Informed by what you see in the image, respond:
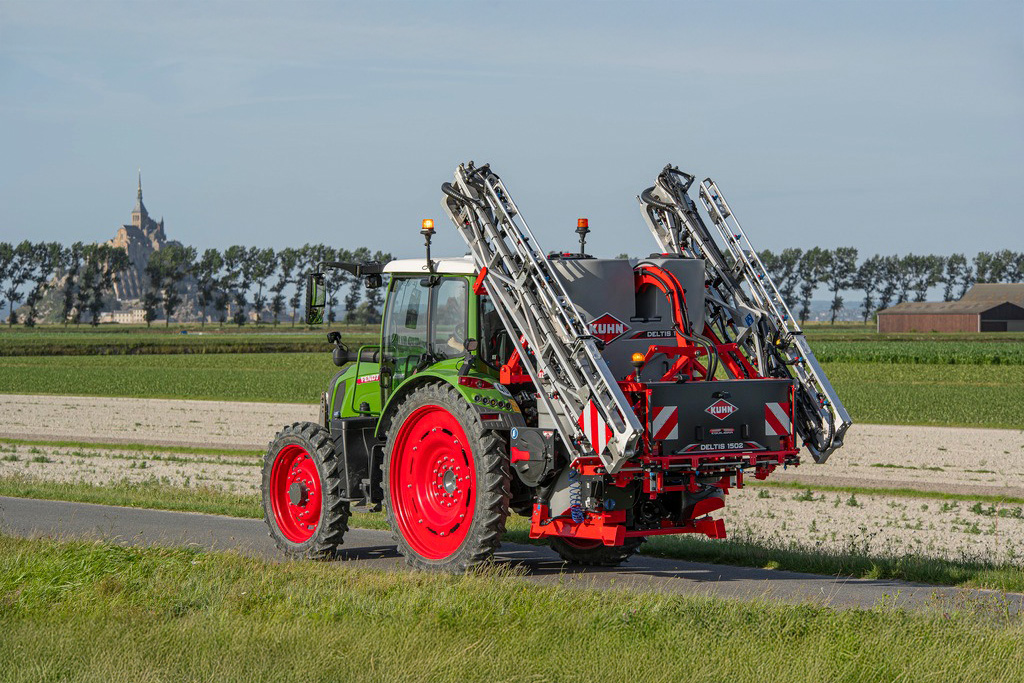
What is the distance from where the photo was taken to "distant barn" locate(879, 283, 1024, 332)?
145 meters

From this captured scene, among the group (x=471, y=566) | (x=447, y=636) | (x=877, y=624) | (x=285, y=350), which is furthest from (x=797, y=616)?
(x=285, y=350)

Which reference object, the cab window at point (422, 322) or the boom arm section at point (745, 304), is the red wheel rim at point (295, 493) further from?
the boom arm section at point (745, 304)

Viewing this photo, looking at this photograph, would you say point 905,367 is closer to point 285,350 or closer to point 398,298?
point 285,350

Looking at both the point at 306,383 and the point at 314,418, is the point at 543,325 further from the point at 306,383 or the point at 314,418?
the point at 306,383

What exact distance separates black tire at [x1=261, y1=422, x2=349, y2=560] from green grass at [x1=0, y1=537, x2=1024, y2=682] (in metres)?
1.89

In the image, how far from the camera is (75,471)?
851 inches

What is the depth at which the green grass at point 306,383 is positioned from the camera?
38.9 metres

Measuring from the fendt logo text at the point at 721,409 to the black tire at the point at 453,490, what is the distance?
1.68m

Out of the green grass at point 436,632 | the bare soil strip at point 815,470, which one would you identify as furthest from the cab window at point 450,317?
the bare soil strip at point 815,470

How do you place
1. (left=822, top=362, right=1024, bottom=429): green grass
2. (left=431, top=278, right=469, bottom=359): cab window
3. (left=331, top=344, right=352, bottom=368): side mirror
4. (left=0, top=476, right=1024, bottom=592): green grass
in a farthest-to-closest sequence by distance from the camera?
1. (left=822, top=362, right=1024, bottom=429): green grass
2. (left=331, top=344, right=352, bottom=368): side mirror
3. (left=431, top=278, right=469, bottom=359): cab window
4. (left=0, top=476, right=1024, bottom=592): green grass

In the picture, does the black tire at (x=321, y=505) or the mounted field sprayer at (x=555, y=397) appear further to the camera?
the black tire at (x=321, y=505)

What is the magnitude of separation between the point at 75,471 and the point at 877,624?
16.8 meters

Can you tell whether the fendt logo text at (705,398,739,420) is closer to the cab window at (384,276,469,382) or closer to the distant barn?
the cab window at (384,276,469,382)

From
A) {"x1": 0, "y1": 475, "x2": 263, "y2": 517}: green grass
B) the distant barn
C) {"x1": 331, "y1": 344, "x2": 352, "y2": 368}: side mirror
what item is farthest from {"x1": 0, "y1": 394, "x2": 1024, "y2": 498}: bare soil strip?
the distant barn
